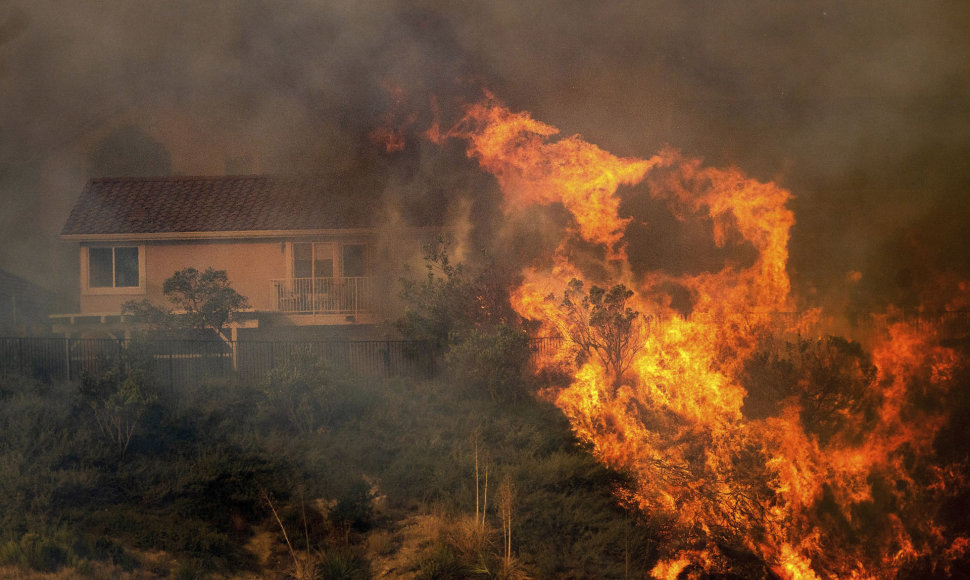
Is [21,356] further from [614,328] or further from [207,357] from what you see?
[614,328]

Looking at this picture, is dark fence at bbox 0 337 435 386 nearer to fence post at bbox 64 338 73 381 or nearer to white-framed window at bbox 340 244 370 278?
fence post at bbox 64 338 73 381

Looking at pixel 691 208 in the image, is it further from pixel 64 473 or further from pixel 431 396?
pixel 64 473

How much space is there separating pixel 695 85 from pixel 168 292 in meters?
10.4

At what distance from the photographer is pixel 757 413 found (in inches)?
377

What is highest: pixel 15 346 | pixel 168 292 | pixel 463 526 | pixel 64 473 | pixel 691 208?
pixel 691 208

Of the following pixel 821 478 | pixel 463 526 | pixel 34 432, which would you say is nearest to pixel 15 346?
pixel 34 432

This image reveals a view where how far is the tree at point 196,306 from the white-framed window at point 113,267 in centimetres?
346

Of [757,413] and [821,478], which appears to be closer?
[821,478]

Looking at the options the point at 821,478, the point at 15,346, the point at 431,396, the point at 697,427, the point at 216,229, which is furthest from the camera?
the point at 216,229

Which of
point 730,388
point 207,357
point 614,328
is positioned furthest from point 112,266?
point 730,388

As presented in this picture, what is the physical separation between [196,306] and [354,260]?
4.28 metres

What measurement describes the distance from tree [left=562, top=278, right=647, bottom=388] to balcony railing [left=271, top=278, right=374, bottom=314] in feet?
22.5

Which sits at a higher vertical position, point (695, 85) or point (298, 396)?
point (695, 85)

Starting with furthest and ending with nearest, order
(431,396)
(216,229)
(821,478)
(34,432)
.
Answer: (216,229), (431,396), (34,432), (821,478)
